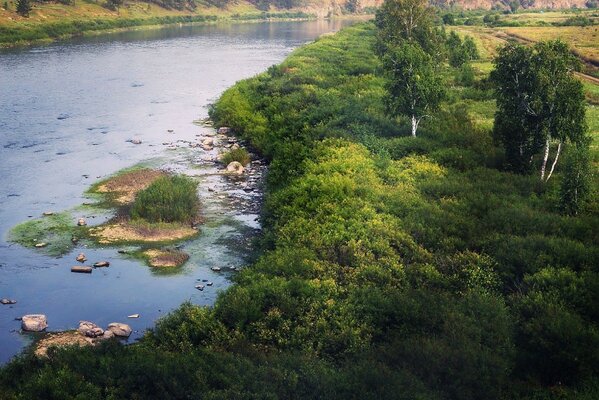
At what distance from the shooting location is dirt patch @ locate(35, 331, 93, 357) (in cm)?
2233

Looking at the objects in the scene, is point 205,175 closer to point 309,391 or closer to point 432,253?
point 432,253

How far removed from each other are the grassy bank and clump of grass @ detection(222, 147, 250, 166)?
63217mm

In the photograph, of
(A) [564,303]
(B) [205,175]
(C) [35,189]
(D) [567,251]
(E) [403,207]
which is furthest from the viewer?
(B) [205,175]

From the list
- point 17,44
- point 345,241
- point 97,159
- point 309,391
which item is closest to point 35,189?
point 97,159

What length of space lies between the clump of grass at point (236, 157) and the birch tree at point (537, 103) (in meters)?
18.5

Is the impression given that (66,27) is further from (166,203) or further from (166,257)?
(166,257)

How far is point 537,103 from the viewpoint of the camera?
3114 centimetres

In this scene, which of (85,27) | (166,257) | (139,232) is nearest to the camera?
(166,257)

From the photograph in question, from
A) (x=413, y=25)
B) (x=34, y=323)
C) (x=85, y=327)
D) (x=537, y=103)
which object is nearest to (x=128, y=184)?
(x=34, y=323)

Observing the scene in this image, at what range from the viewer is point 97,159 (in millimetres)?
45375

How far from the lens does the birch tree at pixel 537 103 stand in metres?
31.0

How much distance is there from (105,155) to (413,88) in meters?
22.8

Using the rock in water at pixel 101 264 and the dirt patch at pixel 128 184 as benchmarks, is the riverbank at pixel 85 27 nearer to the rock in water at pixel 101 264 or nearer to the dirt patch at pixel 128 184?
the dirt patch at pixel 128 184

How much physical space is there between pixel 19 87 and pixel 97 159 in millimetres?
24569
